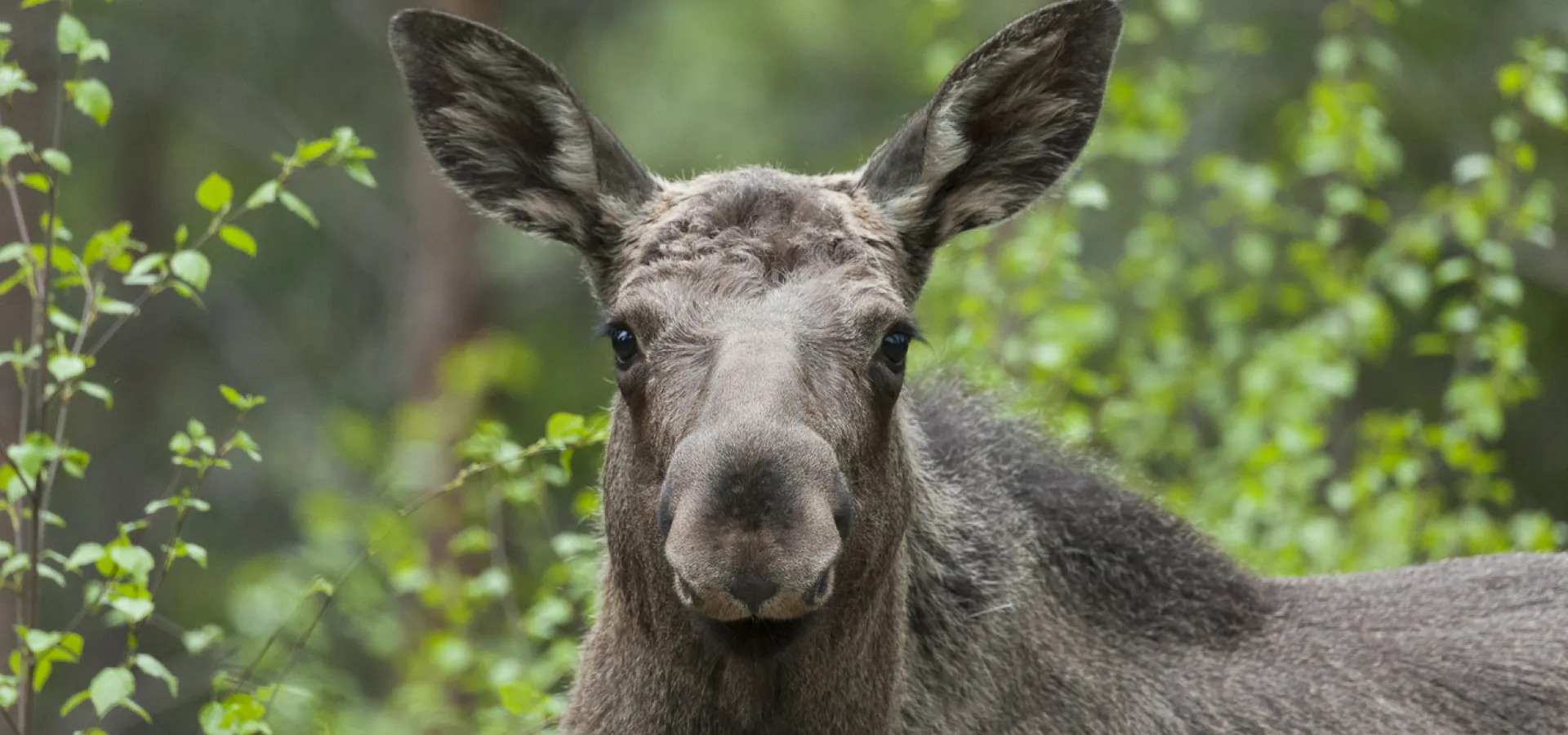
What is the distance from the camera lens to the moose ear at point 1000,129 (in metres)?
6.05

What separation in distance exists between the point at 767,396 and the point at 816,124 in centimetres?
1775

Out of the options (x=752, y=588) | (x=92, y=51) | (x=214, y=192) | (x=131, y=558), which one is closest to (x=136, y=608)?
(x=131, y=558)

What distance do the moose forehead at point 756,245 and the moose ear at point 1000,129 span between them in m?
0.19

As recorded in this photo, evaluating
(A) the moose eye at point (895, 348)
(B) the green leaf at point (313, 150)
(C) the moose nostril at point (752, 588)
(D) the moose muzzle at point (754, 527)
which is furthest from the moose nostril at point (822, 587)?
(B) the green leaf at point (313, 150)

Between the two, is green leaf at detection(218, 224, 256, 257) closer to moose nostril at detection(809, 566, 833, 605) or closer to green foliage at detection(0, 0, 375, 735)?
green foliage at detection(0, 0, 375, 735)

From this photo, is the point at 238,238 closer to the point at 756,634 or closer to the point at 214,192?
the point at 214,192

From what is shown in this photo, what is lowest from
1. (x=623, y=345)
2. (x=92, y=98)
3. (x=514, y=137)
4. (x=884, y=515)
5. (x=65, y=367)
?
(x=65, y=367)

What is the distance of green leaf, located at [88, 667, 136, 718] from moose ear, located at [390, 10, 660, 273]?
201 cm

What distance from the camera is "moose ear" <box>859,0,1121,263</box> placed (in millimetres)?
6047

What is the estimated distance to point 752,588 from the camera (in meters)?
4.63

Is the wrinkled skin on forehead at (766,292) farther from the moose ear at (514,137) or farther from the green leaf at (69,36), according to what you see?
the green leaf at (69,36)

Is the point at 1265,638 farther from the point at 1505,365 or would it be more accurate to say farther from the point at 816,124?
the point at 816,124

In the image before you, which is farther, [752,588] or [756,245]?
[756,245]

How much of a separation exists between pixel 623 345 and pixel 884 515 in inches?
38.2
